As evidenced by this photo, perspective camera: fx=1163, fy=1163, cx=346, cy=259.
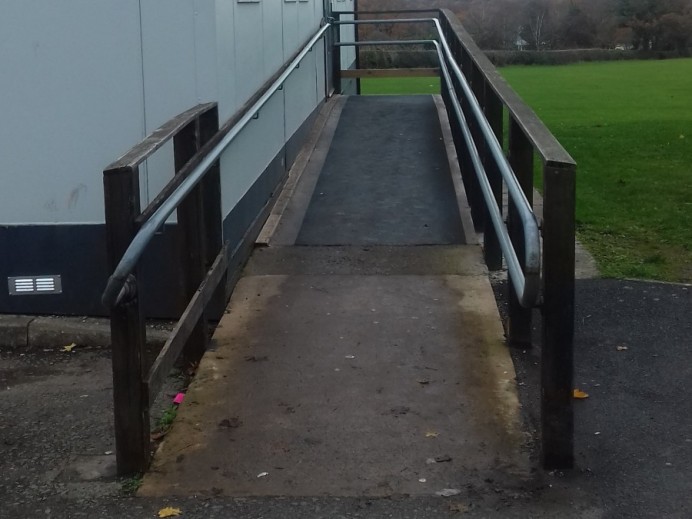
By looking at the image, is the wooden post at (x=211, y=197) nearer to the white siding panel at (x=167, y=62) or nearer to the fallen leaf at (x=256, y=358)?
the white siding panel at (x=167, y=62)

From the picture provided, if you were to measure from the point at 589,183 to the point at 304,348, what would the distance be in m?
5.47

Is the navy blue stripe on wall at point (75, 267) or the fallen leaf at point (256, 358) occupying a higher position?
the navy blue stripe on wall at point (75, 267)

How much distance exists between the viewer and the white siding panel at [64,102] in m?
5.36

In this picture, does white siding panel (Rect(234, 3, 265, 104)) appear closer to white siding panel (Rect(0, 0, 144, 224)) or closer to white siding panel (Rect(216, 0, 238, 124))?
white siding panel (Rect(216, 0, 238, 124))

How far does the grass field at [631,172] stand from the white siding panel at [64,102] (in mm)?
2778

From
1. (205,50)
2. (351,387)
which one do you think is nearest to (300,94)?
(205,50)

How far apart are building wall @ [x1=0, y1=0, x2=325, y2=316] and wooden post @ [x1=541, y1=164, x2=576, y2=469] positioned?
2.17 metres

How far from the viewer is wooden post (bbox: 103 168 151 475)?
12.6ft

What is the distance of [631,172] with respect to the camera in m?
10.5

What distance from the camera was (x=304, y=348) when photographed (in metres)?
5.11

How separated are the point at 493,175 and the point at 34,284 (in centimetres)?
237

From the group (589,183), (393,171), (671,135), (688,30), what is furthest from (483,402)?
(688,30)

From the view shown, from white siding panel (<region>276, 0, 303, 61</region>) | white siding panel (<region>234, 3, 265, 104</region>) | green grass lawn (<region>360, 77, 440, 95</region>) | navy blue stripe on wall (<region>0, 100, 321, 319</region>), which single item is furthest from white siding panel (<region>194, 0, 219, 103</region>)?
green grass lawn (<region>360, 77, 440, 95</region>)

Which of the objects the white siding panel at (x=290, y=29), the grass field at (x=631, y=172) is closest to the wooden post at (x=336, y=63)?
the grass field at (x=631, y=172)
